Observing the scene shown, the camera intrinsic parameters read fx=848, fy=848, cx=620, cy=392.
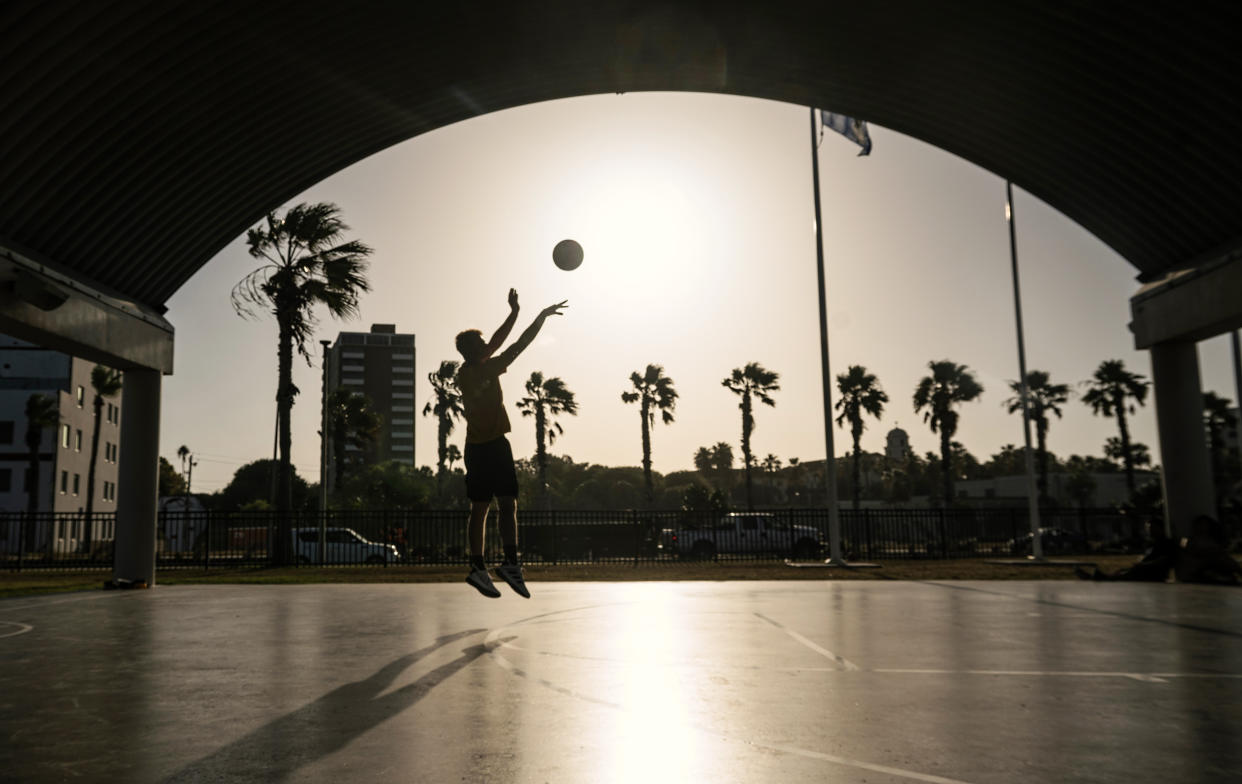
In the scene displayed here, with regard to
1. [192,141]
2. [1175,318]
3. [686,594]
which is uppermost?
[192,141]

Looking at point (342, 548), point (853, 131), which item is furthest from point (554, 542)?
point (853, 131)

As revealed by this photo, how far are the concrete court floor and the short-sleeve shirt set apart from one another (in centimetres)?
186

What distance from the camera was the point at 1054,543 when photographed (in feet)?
125

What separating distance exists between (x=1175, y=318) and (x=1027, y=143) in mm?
4350

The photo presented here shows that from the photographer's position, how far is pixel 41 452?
186 ft

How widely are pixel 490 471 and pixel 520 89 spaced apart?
32.9 feet

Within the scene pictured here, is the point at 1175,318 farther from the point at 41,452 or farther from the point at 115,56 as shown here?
the point at 41,452

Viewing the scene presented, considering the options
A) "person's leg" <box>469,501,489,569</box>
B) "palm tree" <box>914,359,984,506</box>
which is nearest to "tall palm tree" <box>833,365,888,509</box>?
"palm tree" <box>914,359,984,506</box>

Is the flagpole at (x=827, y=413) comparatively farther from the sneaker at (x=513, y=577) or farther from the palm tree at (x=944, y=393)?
the palm tree at (x=944, y=393)

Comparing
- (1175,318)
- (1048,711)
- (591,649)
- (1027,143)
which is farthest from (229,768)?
(1175,318)

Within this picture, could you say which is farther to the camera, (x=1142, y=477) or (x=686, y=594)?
(x=1142, y=477)

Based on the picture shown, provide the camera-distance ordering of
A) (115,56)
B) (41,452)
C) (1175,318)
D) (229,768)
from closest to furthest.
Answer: (229,768), (115,56), (1175,318), (41,452)

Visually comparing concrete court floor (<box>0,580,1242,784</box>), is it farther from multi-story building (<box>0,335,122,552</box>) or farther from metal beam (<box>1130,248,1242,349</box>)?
multi-story building (<box>0,335,122,552</box>)

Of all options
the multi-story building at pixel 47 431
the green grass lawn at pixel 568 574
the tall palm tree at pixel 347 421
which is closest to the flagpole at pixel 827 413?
the green grass lawn at pixel 568 574
